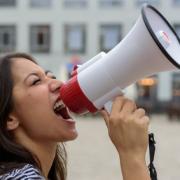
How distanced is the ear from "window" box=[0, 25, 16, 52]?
135ft

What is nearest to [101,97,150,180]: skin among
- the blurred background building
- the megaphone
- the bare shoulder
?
the megaphone

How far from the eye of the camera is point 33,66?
244 centimetres

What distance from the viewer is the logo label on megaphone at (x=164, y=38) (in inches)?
81.5

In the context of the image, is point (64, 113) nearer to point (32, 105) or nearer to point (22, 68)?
point (32, 105)

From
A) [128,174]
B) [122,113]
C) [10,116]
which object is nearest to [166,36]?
[122,113]

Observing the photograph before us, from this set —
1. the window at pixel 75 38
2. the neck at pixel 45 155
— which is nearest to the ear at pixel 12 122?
the neck at pixel 45 155

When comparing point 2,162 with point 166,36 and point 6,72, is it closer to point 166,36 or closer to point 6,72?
point 6,72

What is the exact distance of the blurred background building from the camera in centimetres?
4203

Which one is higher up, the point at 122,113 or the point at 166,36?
the point at 166,36

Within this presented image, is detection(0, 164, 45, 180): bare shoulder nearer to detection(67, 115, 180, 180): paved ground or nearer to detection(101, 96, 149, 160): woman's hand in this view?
detection(101, 96, 149, 160): woman's hand

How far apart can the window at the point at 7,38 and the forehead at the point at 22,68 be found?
41.2m

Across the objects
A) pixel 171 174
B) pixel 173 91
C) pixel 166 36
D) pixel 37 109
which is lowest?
pixel 173 91

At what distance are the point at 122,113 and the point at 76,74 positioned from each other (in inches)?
11.4

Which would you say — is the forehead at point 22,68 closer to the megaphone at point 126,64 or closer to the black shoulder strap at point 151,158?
the megaphone at point 126,64
